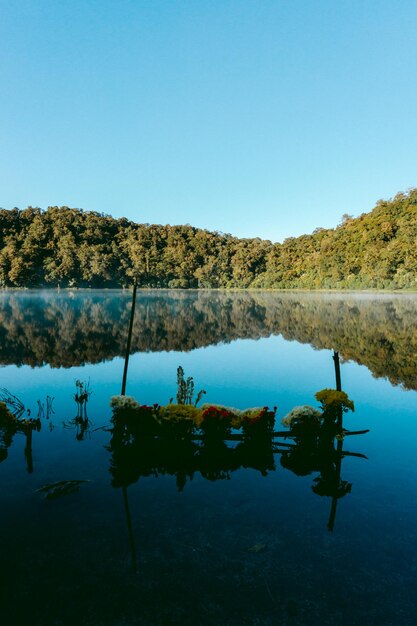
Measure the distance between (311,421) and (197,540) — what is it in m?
4.54

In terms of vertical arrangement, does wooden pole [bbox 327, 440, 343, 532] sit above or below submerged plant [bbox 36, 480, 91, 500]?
above

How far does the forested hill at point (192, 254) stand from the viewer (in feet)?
410

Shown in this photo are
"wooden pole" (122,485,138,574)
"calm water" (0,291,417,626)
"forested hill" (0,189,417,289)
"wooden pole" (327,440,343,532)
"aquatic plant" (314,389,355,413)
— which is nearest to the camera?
"calm water" (0,291,417,626)

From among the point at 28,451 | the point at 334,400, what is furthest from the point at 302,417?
the point at 28,451

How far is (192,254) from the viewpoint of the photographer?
163375 mm

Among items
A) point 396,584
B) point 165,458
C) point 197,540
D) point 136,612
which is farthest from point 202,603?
point 165,458

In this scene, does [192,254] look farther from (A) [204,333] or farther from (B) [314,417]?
(B) [314,417]

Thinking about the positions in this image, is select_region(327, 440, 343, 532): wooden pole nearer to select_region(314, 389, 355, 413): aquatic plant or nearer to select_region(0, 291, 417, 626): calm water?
select_region(0, 291, 417, 626): calm water

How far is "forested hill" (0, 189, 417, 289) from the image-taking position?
12506cm

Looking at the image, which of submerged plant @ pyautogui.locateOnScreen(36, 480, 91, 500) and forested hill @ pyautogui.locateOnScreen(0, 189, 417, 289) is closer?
submerged plant @ pyautogui.locateOnScreen(36, 480, 91, 500)

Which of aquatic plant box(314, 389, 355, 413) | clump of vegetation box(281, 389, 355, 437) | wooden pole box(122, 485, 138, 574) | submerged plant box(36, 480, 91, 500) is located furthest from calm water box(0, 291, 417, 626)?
aquatic plant box(314, 389, 355, 413)

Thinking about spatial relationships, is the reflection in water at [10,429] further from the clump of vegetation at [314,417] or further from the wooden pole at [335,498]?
the wooden pole at [335,498]

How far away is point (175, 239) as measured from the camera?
179 metres

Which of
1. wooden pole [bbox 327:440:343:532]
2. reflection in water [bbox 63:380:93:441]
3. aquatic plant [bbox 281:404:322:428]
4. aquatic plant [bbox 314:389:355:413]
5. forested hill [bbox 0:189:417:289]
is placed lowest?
reflection in water [bbox 63:380:93:441]
